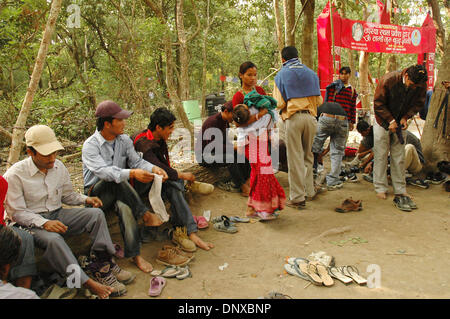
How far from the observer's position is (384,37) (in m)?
7.66

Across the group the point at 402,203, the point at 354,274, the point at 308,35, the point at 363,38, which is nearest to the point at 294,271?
the point at 354,274

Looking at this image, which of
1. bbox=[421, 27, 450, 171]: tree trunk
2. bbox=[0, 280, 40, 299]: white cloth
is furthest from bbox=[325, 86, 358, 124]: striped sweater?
bbox=[0, 280, 40, 299]: white cloth

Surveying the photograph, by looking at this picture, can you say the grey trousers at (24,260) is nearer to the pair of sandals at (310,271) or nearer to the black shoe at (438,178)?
the pair of sandals at (310,271)

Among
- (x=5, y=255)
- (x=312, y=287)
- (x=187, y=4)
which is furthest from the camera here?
(x=187, y=4)

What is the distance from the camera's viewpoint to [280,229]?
12.5 feet

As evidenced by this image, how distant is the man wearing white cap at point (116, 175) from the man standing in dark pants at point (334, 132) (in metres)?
2.73

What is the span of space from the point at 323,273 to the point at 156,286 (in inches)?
A: 53.4

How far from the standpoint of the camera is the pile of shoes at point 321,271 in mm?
2701

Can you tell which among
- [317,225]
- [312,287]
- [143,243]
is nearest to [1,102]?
[143,243]

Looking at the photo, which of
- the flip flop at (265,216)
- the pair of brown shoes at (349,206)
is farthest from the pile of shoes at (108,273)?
the pair of brown shoes at (349,206)

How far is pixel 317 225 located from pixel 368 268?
1006mm

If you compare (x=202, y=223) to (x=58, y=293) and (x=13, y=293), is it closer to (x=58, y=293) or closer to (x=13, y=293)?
(x=58, y=293)
